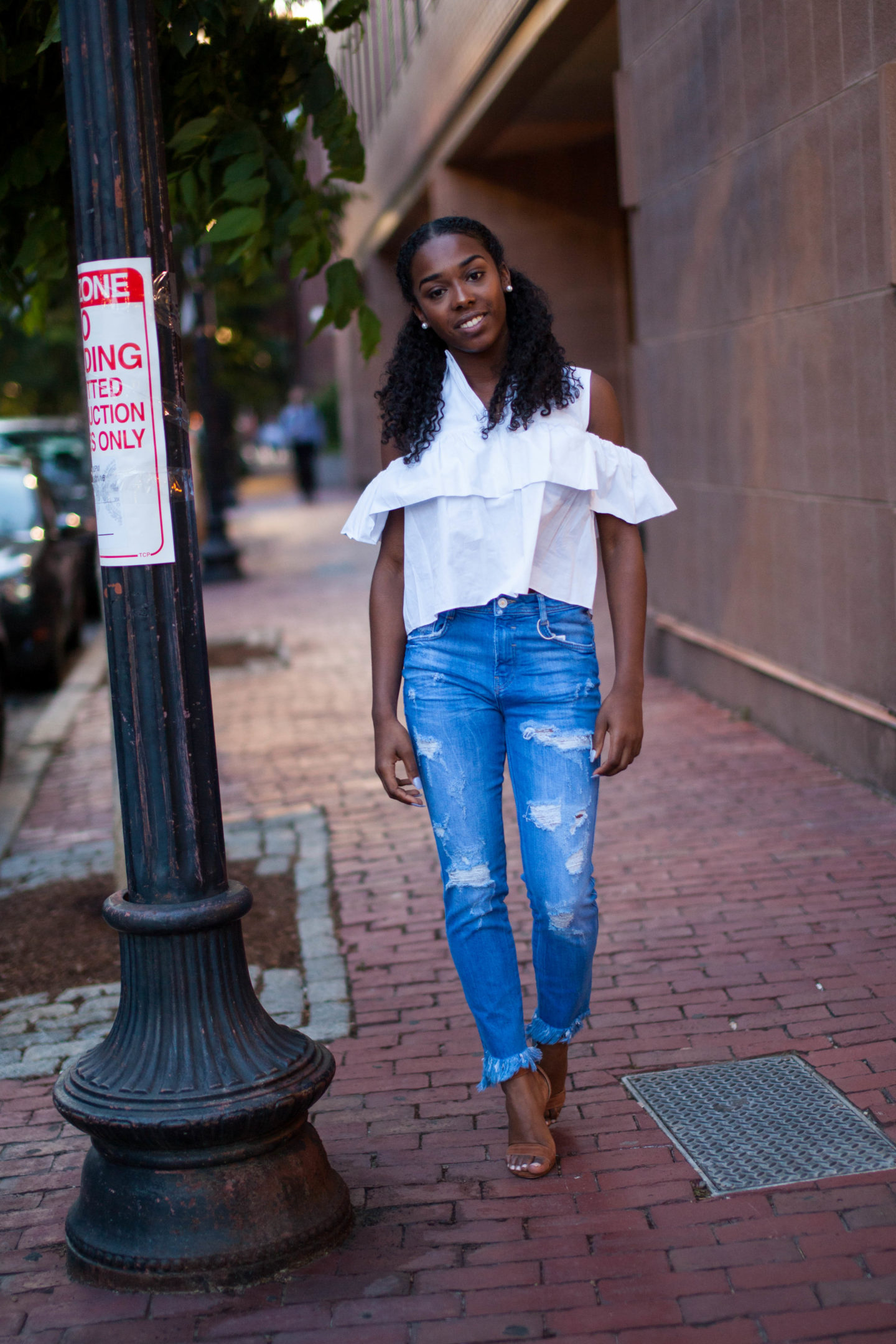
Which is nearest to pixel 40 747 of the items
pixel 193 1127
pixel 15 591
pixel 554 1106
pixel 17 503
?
pixel 15 591

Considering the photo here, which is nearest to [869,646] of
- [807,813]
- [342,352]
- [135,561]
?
[807,813]

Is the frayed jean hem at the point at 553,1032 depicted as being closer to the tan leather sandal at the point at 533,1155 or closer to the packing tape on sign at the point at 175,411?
the tan leather sandal at the point at 533,1155

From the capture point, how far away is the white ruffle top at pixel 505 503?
10.3 ft

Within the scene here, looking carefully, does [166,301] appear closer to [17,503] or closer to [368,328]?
[368,328]

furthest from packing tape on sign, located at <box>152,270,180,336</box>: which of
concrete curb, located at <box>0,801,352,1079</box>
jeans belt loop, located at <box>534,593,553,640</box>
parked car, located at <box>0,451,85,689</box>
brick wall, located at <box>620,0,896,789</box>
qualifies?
parked car, located at <box>0,451,85,689</box>

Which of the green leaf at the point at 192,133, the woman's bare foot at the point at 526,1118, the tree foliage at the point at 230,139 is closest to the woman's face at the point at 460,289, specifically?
the tree foliage at the point at 230,139

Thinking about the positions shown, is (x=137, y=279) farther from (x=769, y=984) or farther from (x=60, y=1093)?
(x=769, y=984)

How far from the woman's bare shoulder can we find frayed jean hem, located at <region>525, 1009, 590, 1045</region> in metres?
1.37

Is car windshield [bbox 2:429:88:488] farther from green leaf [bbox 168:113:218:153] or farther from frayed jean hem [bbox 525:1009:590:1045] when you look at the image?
frayed jean hem [bbox 525:1009:590:1045]

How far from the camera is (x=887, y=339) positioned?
574 cm

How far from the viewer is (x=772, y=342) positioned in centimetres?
712

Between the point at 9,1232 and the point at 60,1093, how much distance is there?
1.45 ft

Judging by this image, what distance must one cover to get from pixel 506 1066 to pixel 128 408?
Answer: 5.52ft

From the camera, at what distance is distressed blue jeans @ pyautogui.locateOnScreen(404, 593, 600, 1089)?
3.17 meters
